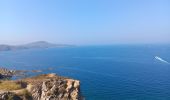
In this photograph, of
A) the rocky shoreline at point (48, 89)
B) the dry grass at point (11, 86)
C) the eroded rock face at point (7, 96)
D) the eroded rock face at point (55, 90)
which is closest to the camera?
the eroded rock face at point (7, 96)

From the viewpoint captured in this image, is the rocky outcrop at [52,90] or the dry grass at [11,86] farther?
the dry grass at [11,86]

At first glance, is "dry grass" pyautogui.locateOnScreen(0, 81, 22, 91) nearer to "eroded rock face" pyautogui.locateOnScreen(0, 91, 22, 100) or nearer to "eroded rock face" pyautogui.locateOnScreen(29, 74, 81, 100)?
"eroded rock face" pyautogui.locateOnScreen(29, 74, 81, 100)

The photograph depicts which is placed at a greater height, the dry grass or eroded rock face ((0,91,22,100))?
the dry grass

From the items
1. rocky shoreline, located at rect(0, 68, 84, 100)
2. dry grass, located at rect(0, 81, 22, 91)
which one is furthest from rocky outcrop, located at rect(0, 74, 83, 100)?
dry grass, located at rect(0, 81, 22, 91)

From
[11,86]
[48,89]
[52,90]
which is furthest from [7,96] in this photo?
[52,90]

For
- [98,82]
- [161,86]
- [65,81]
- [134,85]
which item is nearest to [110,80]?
[98,82]

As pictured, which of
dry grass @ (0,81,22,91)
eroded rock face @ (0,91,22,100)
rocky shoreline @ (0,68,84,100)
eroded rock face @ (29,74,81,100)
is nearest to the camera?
eroded rock face @ (0,91,22,100)

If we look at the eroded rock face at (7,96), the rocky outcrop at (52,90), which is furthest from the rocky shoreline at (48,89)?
the eroded rock face at (7,96)

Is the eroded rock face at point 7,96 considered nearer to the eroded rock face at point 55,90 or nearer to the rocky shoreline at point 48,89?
the rocky shoreline at point 48,89

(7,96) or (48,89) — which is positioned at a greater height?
(48,89)

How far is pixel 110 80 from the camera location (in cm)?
11419

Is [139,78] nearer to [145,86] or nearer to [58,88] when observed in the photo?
[145,86]

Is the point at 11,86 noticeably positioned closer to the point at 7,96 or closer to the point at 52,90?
the point at 7,96

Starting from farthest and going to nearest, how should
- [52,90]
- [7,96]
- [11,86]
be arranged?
[11,86], [52,90], [7,96]
